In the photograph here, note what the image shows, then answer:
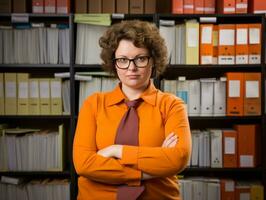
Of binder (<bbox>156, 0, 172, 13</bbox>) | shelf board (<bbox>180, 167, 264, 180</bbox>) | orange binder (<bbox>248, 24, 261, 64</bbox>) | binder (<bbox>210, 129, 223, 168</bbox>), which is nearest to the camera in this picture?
orange binder (<bbox>248, 24, 261, 64</bbox>)

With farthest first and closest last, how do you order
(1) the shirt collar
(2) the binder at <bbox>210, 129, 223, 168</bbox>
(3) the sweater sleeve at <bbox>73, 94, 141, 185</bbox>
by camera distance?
(2) the binder at <bbox>210, 129, 223, 168</bbox>
(1) the shirt collar
(3) the sweater sleeve at <bbox>73, 94, 141, 185</bbox>

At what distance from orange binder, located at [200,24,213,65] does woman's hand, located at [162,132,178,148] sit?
133 cm

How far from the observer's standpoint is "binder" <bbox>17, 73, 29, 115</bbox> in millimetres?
2635

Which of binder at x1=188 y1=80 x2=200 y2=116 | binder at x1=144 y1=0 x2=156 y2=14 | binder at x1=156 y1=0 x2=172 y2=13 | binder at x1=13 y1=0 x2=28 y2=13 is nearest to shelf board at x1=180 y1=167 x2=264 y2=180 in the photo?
binder at x1=188 y1=80 x2=200 y2=116

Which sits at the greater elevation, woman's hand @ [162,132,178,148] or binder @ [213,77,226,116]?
binder @ [213,77,226,116]

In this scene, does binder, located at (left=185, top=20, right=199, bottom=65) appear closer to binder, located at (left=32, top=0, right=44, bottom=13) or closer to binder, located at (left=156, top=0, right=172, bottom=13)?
binder, located at (left=156, top=0, right=172, bottom=13)

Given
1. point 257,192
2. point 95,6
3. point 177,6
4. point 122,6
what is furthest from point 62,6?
point 257,192

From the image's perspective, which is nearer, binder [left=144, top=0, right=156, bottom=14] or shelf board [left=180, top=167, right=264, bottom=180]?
binder [left=144, top=0, right=156, bottom=14]

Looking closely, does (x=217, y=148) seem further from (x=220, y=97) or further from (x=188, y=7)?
(x=188, y=7)

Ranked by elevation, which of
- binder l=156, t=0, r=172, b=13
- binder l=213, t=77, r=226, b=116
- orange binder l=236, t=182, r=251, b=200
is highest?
binder l=156, t=0, r=172, b=13

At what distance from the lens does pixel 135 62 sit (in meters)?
1.44

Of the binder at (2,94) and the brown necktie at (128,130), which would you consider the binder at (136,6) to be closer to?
the binder at (2,94)

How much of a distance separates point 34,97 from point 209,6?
5.28 feet

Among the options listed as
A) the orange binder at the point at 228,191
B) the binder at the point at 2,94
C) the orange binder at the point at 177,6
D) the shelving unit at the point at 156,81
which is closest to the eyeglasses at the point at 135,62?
the shelving unit at the point at 156,81
